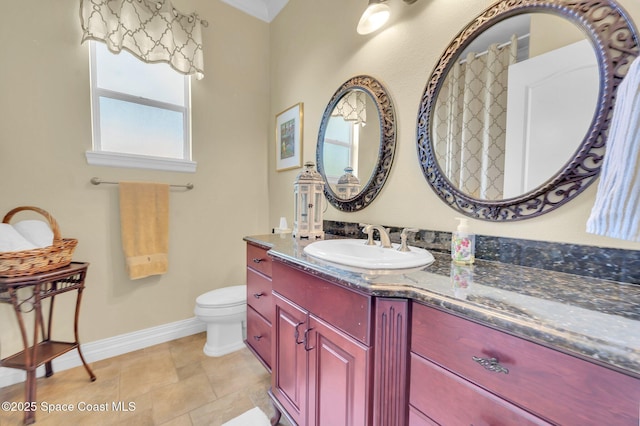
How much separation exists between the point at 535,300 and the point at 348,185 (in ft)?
3.70

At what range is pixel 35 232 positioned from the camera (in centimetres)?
136

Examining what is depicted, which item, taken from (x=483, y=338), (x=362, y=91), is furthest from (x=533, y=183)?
(x=362, y=91)

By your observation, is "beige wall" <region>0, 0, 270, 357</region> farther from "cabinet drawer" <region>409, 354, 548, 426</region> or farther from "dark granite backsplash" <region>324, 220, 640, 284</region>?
"cabinet drawer" <region>409, 354, 548, 426</region>

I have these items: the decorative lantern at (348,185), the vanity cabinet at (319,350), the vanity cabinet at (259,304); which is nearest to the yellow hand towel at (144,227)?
the vanity cabinet at (259,304)

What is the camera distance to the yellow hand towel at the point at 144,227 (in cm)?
179

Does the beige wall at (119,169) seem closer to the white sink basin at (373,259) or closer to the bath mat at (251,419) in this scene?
the bath mat at (251,419)

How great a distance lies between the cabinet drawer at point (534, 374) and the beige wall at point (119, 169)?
2002mm

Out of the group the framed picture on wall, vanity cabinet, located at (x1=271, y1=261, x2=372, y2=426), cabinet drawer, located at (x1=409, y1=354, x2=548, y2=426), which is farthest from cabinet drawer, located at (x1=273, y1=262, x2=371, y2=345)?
the framed picture on wall

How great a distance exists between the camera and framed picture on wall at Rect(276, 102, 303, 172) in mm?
2029

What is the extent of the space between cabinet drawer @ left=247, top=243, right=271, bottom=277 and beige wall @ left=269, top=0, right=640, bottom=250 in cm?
56

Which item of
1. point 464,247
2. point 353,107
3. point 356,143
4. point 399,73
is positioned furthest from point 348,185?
point 464,247

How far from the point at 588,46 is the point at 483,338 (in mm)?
943

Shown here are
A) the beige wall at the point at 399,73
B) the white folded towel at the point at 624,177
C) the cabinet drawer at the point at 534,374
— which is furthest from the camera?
the beige wall at the point at 399,73

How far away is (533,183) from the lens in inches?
34.0
